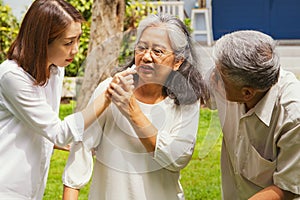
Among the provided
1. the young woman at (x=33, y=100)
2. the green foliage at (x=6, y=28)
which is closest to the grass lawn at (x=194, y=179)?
the young woman at (x=33, y=100)

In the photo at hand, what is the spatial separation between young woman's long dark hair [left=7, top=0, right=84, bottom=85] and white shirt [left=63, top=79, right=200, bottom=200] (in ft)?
0.86

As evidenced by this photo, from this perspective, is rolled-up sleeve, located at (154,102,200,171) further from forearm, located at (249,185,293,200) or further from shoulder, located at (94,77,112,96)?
forearm, located at (249,185,293,200)

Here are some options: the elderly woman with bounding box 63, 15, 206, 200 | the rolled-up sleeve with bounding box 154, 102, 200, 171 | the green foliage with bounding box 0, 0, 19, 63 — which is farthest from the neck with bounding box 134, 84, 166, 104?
the green foliage with bounding box 0, 0, 19, 63

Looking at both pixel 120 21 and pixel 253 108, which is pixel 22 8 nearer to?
pixel 120 21

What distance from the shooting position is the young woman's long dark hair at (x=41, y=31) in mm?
2711

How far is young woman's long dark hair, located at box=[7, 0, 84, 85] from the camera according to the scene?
8.89 feet

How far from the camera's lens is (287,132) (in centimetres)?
276

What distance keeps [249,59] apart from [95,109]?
23.9 inches

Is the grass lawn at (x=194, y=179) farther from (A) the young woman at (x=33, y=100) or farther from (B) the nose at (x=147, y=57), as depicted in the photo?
(B) the nose at (x=147, y=57)

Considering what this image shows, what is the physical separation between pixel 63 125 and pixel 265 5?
33.4 feet

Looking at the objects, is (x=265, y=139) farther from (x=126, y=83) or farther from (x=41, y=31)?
(x=41, y=31)

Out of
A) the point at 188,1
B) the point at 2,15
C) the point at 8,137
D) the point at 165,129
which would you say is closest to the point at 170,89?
the point at 165,129

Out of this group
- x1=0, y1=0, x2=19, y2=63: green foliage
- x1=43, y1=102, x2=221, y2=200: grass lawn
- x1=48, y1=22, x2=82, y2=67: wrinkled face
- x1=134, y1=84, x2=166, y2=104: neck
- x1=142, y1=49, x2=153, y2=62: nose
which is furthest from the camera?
x1=0, y1=0, x2=19, y2=63: green foliage

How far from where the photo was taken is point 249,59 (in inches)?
104
